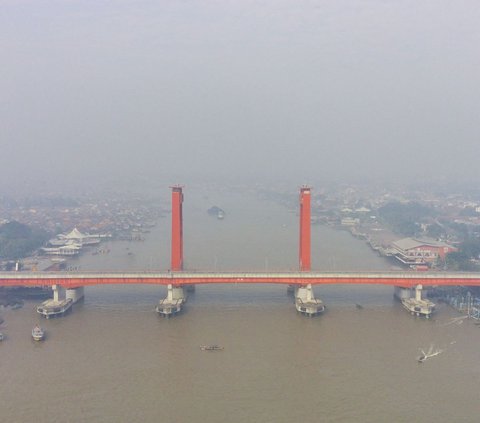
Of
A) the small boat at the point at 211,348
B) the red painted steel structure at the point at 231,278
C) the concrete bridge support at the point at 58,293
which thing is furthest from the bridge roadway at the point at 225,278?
the small boat at the point at 211,348

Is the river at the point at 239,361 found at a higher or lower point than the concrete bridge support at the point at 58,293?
lower

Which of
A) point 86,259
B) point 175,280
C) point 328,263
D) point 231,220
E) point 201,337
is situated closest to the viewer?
point 201,337

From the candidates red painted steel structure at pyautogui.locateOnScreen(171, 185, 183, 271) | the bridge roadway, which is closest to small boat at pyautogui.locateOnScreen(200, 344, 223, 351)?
the bridge roadway

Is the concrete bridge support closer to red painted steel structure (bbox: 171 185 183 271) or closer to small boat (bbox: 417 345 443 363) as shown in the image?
red painted steel structure (bbox: 171 185 183 271)

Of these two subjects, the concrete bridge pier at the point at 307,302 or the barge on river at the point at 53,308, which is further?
the concrete bridge pier at the point at 307,302

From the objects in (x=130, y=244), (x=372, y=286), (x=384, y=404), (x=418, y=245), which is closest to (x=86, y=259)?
(x=130, y=244)

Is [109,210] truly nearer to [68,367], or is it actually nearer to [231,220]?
[231,220]

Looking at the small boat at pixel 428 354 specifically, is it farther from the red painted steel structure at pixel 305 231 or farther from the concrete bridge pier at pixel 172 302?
the concrete bridge pier at pixel 172 302
